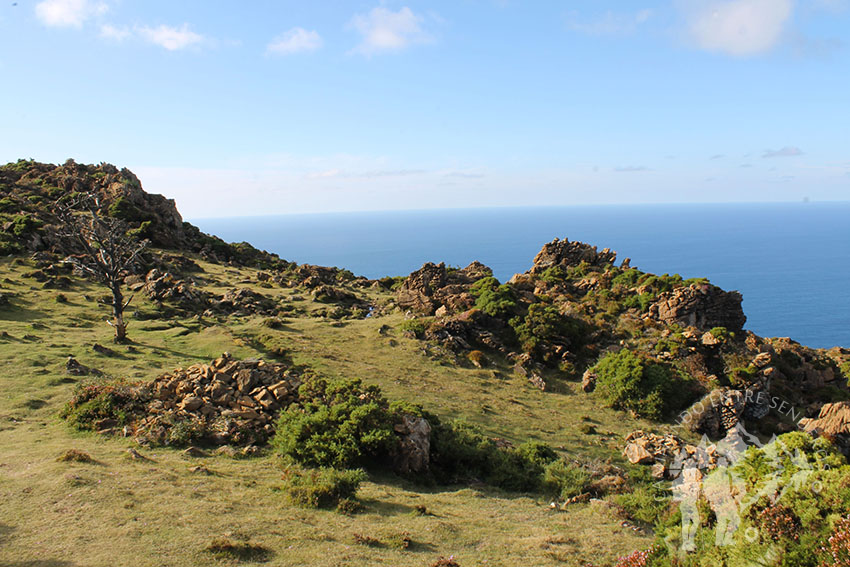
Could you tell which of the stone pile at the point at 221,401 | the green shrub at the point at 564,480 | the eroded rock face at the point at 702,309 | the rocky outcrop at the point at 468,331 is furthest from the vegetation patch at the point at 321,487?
the eroded rock face at the point at 702,309

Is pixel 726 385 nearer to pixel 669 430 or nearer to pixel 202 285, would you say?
pixel 669 430

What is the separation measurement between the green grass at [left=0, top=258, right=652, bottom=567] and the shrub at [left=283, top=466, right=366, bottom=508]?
14.5 inches

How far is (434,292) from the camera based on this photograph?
133 ft

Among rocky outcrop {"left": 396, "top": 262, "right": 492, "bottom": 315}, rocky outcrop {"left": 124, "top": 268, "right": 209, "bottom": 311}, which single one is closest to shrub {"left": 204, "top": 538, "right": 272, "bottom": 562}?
rocky outcrop {"left": 396, "top": 262, "right": 492, "bottom": 315}

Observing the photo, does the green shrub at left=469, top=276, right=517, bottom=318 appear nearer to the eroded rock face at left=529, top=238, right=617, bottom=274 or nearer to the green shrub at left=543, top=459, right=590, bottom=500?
the eroded rock face at left=529, top=238, right=617, bottom=274

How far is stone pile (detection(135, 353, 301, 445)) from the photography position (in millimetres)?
16891

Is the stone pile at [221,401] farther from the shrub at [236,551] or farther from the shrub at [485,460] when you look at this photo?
the shrub at [236,551]

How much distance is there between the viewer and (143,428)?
16719 mm

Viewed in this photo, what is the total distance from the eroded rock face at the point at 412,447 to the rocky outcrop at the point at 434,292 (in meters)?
19.2

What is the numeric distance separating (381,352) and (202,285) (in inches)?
925

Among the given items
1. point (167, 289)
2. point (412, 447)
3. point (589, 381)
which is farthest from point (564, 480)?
point (167, 289)

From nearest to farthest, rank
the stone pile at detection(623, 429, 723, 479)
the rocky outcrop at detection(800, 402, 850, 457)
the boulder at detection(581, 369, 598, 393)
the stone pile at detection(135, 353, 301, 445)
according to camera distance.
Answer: the stone pile at detection(135, 353, 301, 445), the stone pile at detection(623, 429, 723, 479), the rocky outcrop at detection(800, 402, 850, 457), the boulder at detection(581, 369, 598, 393)

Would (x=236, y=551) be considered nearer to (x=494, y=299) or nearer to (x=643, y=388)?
(x=643, y=388)

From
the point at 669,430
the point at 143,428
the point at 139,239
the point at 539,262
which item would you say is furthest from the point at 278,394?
the point at 139,239
